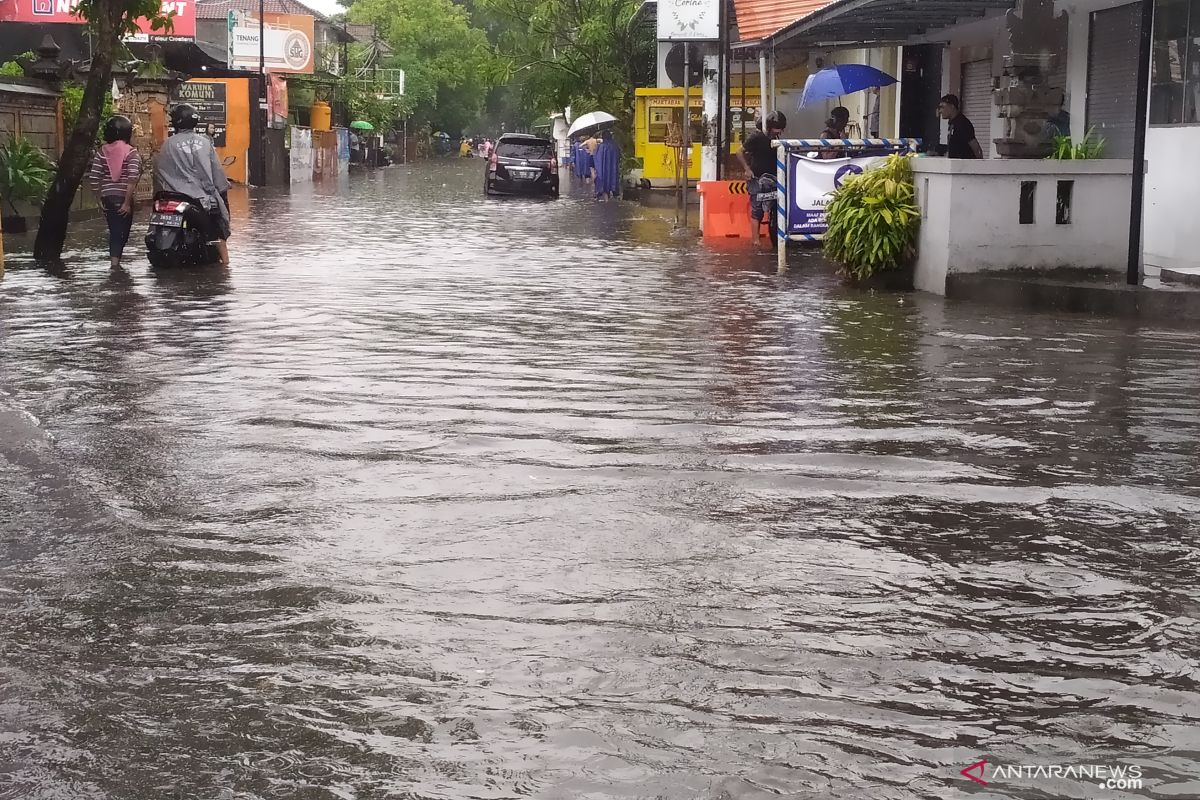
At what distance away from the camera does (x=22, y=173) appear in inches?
893

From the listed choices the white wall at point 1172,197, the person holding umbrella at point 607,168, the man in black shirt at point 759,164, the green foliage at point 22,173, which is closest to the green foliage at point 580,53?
the person holding umbrella at point 607,168

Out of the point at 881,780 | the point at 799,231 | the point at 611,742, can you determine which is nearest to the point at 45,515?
the point at 611,742

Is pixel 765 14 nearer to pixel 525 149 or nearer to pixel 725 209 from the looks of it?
pixel 725 209

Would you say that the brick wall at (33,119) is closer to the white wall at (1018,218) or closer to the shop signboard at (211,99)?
the white wall at (1018,218)

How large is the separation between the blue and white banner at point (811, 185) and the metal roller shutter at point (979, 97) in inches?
192

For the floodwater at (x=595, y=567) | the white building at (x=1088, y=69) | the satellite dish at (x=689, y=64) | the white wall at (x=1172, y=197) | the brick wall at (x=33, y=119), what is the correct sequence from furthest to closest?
the satellite dish at (x=689, y=64), the brick wall at (x=33, y=119), the white building at (x=1088, y=69), the white wall at (x=1172, y=197), the floodwater at (x=595, y=567)

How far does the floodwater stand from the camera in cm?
388

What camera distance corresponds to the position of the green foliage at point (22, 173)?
2259 centimetres

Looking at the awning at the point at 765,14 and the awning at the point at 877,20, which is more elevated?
the awning at the point at 765,14

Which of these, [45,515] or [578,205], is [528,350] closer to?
[45,515]

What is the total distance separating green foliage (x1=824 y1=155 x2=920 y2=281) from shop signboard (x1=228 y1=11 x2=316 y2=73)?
40.8 m

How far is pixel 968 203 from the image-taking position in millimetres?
14586

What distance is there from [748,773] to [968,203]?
37.9 feet

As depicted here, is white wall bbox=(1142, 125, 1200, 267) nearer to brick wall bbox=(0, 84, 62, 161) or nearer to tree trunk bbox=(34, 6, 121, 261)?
tree trunk bbox=(34, 6, 121, 261)
